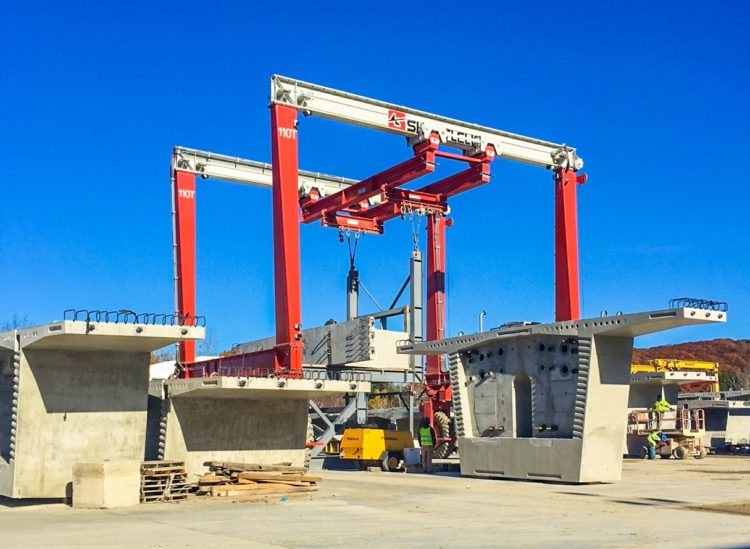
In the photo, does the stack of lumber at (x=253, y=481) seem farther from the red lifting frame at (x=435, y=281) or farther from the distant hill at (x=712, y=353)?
the distant hill at (x=712, y=353)

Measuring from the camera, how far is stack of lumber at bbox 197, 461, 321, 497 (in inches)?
848

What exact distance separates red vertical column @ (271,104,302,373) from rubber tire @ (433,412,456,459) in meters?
9.35

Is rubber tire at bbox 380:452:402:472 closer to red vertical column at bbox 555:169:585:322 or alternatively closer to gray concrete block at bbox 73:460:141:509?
red vertical column at bbox 555:169:585:322

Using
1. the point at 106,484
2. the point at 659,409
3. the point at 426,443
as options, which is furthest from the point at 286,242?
the point at 659,409

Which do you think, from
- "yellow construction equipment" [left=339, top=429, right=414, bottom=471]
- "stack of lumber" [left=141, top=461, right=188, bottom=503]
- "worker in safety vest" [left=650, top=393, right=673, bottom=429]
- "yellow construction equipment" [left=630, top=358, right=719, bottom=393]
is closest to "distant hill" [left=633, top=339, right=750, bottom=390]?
"yellow construction equipment" [left=630, top=358, right=719, bottom=393]

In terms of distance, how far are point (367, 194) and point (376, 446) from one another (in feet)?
32.8

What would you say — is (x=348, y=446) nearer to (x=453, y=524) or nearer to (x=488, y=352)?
(x=488, y=352)

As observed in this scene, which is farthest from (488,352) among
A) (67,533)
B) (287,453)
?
(67,533)

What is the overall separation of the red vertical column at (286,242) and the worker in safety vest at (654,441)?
1751cm

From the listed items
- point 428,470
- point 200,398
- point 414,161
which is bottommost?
point 428,470

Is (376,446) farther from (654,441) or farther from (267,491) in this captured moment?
(654,441)

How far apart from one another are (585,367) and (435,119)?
41.3 feet

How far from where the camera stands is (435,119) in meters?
32.3

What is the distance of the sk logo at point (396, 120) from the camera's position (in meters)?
31.2
